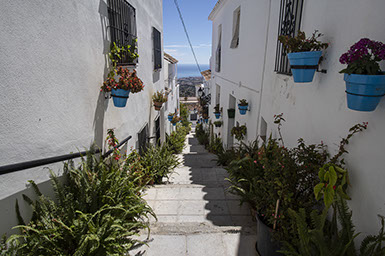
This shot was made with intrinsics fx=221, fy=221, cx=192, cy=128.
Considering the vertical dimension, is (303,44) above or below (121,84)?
above

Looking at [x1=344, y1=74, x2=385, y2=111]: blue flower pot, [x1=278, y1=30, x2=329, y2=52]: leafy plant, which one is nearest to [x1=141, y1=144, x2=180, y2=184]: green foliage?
[x1=278, y1=30, x2=329, y2=52]: leafy plant

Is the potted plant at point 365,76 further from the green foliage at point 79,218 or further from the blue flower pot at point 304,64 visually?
the green foliage at point 79,218

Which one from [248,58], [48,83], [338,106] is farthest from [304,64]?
[248,58]

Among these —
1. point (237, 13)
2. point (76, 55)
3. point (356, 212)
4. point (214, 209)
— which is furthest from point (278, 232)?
point (237, 13)

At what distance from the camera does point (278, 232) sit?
241cm

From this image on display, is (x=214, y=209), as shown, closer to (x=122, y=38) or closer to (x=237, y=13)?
(x=122, y=38)

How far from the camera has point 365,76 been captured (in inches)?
63.7

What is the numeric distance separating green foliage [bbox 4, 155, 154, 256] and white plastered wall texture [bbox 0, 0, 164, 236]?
0.19m

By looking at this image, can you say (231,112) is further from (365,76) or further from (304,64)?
(365,76)

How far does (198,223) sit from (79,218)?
1.78m

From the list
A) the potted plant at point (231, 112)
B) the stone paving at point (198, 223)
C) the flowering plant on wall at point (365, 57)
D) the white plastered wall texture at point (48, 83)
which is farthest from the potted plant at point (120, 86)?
the potted plant at point (231, 112)

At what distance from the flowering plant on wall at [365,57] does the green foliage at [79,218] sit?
2.63 metres

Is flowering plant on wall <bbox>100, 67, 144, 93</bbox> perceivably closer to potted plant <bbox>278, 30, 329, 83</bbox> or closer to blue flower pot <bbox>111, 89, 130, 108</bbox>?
blue flower pot <bbox>111, 89, 130, 108</bbox>

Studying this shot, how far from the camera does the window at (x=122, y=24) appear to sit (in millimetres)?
3926
